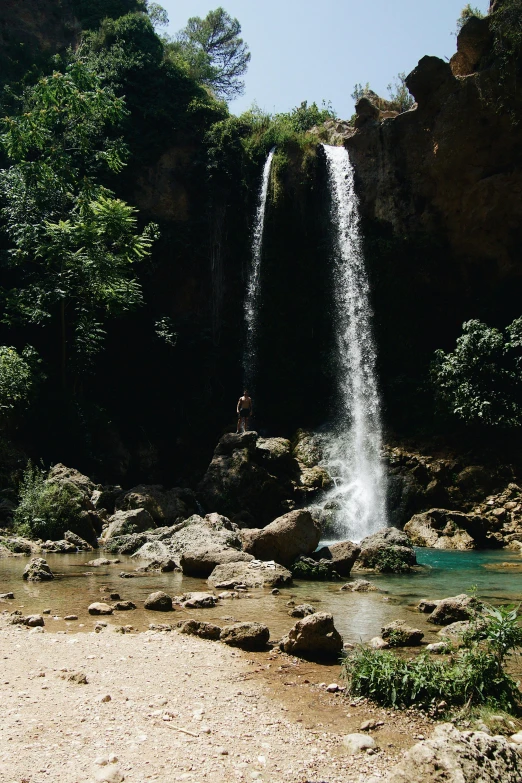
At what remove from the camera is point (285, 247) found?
26328mm

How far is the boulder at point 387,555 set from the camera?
11.7 metres

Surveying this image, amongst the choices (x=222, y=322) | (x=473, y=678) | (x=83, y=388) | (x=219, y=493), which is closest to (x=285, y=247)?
(x=222, y=322)

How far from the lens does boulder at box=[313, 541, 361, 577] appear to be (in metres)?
10.9

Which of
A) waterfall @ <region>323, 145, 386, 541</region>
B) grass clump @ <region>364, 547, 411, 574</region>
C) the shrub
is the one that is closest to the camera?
grass clump @ <region>364, 547, 411, 574</region>

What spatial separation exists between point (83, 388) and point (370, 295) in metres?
11.2

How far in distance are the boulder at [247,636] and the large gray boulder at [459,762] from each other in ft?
8.75

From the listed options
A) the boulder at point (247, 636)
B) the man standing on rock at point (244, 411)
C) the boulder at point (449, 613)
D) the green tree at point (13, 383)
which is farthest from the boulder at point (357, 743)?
the man standing on rock at point (244, 411)

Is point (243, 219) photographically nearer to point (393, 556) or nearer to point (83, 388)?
point (83, 388)

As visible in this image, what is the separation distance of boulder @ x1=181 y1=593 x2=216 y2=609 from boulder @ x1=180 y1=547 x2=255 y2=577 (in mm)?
2188

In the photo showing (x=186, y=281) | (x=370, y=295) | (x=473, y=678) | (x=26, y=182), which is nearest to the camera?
(x=473, y=678)

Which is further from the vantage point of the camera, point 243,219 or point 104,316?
point 243,219

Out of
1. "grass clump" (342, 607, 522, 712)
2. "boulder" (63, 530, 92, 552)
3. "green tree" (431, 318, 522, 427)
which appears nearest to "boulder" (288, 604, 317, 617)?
"grass clump" (342, 607, 522, 712)

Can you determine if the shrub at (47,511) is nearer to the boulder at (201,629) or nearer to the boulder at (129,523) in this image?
the boulder at (129,523)

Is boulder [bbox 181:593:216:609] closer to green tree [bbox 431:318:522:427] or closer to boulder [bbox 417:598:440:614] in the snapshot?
boulder [bbox 417:598:440:614]
